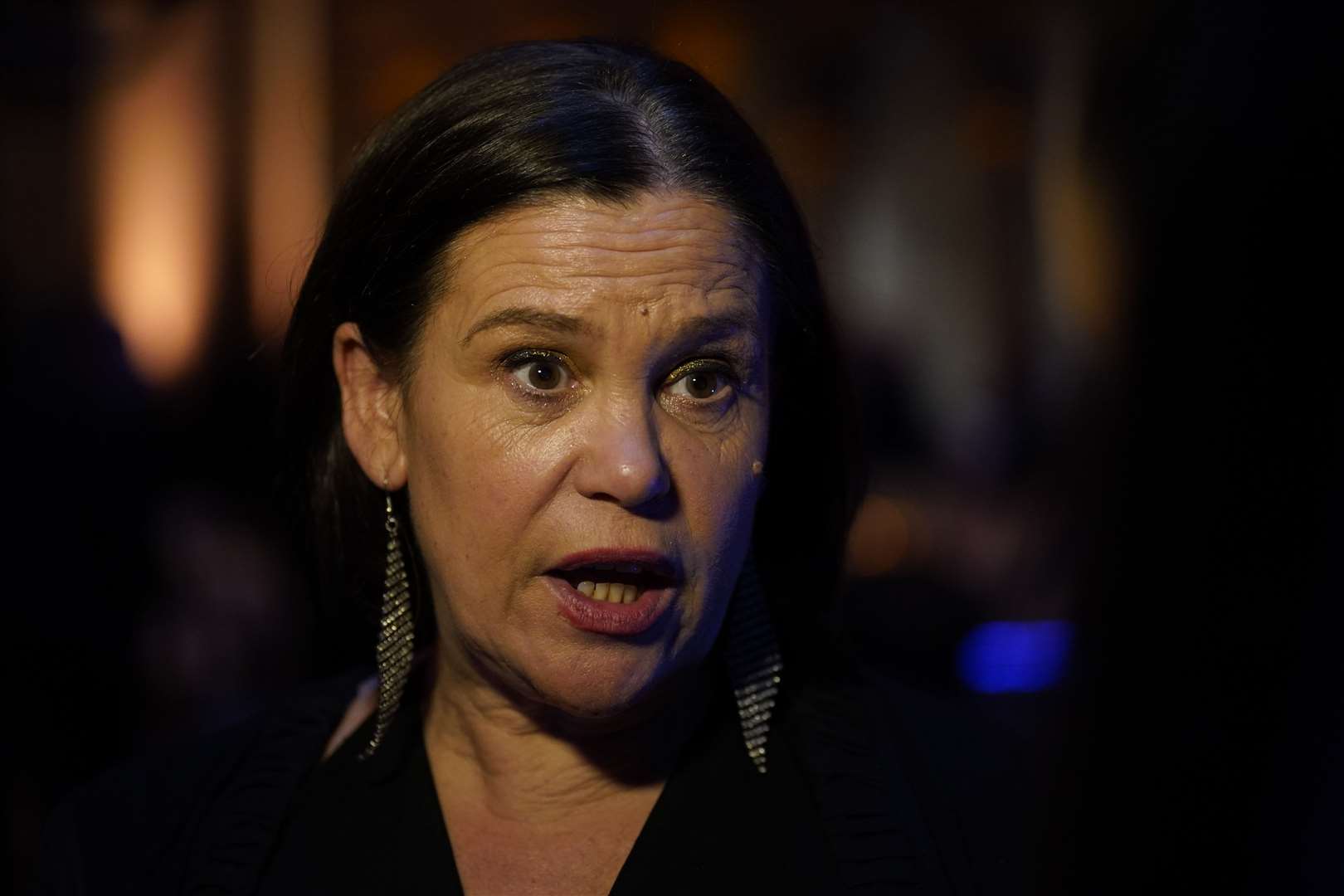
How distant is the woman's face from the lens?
1.75 m

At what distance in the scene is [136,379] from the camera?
416 cm

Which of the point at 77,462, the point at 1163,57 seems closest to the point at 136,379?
the point at 77,462

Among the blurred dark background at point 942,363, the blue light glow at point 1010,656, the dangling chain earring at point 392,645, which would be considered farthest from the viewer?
the blue light glow at point 1010,656

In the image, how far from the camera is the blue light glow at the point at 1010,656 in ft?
16.1

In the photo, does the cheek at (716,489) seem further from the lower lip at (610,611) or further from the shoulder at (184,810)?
the shoulder at (184,810)

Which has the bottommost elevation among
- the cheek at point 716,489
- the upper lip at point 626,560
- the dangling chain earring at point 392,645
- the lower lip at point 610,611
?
the dangling chain earring at point 392,645

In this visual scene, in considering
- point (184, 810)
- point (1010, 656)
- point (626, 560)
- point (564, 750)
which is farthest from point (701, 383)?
point (1010, 656)

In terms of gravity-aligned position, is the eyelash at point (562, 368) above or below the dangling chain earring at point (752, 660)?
above

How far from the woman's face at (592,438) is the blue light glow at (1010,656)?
3293 mm

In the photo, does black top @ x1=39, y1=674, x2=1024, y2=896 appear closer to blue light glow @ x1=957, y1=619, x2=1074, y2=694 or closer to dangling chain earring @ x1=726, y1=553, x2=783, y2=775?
dangling chain earring @ x1=726, y1=553, x2=783, y2=775

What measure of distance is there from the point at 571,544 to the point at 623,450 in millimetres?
148

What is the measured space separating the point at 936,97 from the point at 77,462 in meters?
4.29

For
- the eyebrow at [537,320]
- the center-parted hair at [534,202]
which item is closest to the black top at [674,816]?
the center-parted hair at [534,202]

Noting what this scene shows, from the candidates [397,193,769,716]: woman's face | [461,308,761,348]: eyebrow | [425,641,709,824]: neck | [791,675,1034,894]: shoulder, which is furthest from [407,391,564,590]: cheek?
[791,675,1034,894]: shoulder
